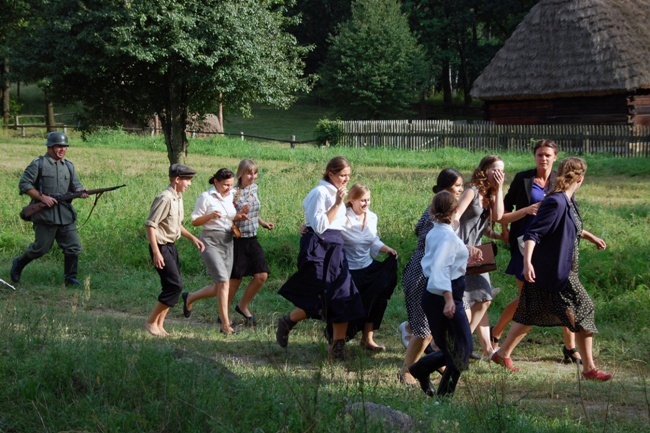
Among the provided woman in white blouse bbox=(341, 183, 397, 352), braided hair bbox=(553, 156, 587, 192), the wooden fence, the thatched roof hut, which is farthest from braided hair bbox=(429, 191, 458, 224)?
the thatched roof hut

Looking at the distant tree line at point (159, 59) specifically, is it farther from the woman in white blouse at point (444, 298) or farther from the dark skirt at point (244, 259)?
the woman in white blouse at point (444, 298)

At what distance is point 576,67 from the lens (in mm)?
31047

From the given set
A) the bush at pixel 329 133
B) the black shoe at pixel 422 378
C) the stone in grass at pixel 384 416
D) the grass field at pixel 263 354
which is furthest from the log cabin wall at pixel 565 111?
the stone in grass at pixel 384 416

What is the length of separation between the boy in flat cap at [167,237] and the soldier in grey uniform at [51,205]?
2.92m

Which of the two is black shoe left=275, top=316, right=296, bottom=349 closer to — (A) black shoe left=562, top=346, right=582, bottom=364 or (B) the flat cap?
(B) the flat cap

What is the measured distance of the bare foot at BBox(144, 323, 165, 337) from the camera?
8.21 meters

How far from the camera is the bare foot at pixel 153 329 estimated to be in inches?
323

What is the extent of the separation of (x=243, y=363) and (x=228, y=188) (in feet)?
7.04

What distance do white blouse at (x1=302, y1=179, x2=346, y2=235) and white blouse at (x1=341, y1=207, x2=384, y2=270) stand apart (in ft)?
0.74

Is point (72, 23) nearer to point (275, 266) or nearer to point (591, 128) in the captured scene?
point (275, 266)

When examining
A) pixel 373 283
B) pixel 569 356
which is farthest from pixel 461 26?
pixel 569 356

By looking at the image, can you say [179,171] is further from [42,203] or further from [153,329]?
[42,203]

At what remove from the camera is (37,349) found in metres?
6.00

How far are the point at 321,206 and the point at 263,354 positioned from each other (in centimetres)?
126
